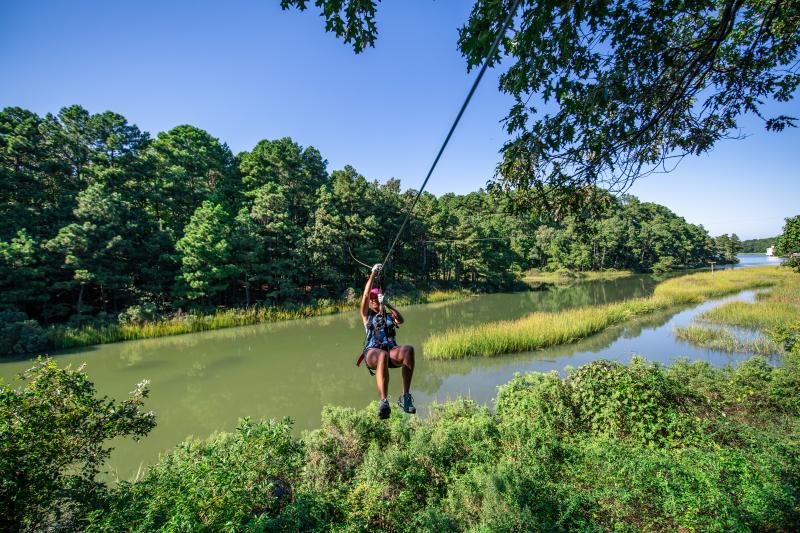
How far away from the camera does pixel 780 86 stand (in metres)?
3.14

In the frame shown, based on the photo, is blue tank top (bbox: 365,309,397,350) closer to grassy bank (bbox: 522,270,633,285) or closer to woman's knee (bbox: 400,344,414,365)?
woman's knee (bbox: 400,344,414,365)

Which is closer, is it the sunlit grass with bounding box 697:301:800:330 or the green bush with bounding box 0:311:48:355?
the green bush with bounding box 0:311:48:355

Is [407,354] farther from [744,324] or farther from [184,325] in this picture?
[744,324]

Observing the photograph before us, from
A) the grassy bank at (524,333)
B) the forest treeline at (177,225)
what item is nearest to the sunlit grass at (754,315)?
the grassy bank at (524,333)

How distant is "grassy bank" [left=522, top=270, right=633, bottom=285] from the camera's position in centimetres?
4731

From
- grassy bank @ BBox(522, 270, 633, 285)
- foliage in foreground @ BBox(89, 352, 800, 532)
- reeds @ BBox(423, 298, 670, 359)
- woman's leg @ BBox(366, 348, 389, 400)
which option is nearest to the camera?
foliage in foreground @ BBox(89, 352, 800, 532)

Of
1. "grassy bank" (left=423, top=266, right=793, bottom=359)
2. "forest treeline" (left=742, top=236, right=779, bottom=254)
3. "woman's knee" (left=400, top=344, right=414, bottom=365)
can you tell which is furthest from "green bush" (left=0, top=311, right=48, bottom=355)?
"forest treeline" (left=742, top=236, right=779, bottom=254)

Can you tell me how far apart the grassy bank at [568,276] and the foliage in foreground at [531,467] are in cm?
4220

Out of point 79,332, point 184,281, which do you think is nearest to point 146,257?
point 184,281

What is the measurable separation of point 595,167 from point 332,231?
23.3 meters

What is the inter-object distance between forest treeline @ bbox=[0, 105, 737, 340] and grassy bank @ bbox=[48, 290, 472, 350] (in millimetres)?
1356

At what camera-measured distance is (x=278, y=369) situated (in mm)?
12312

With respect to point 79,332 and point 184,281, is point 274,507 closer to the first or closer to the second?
point 79,332

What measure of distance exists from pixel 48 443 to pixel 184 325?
16.2 m
